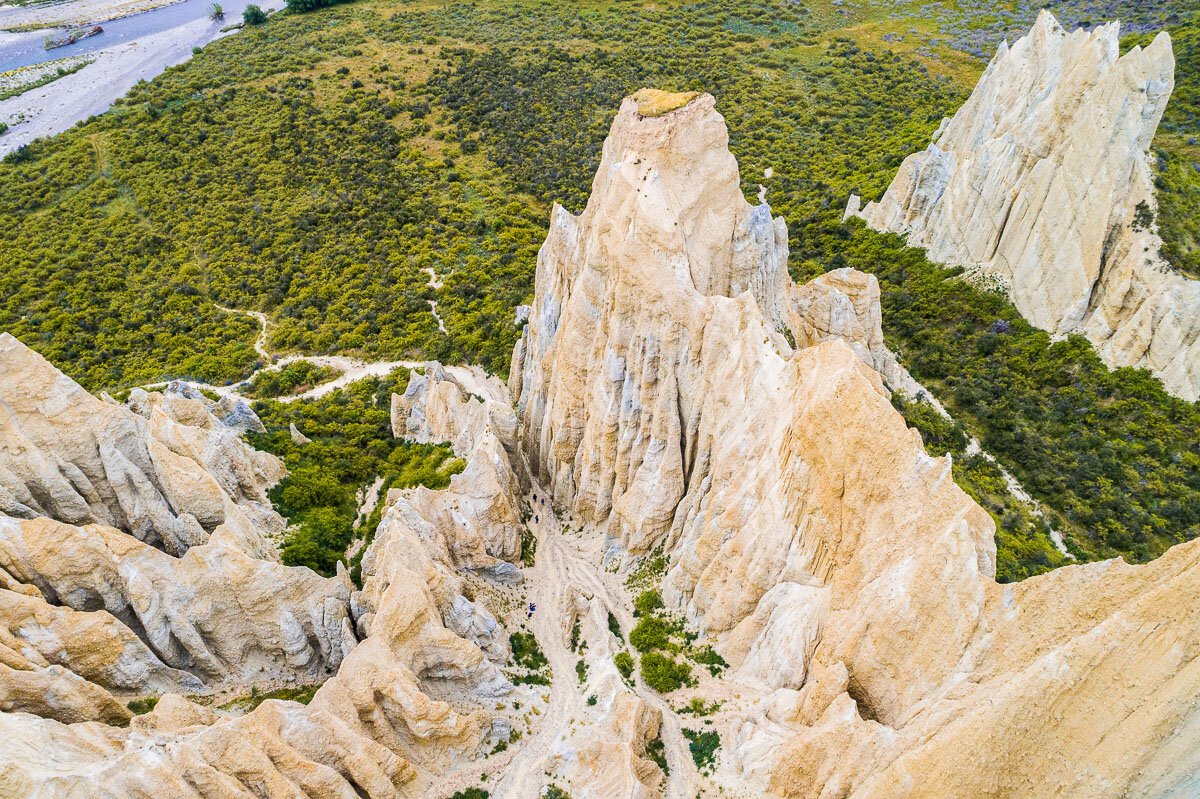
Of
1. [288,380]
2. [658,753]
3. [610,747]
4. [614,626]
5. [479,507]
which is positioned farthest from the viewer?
[288,380]

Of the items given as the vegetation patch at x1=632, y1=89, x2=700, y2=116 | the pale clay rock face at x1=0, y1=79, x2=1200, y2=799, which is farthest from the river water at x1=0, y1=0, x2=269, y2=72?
the pale clay rock face at x1=0, y1=79, x2=1200, y2=799

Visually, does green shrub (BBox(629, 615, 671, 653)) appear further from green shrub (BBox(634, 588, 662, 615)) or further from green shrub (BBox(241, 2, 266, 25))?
green shrub (BBox(241, 2, 266, 25))

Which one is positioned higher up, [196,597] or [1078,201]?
[1078,201]

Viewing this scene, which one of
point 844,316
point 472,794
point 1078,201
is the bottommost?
point 472,794

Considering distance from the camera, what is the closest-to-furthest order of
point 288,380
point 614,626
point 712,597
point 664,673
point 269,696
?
A: point 269,696, point 664,673, point 712,597, point 614,626, point 288,380

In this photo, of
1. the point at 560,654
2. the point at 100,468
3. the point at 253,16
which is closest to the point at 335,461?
the point at 100,468

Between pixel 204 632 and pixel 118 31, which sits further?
pixel 118 31

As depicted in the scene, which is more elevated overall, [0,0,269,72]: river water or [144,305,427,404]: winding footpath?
[0,0,269,72]: river water

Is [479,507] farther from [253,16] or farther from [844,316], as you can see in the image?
[253,16]
